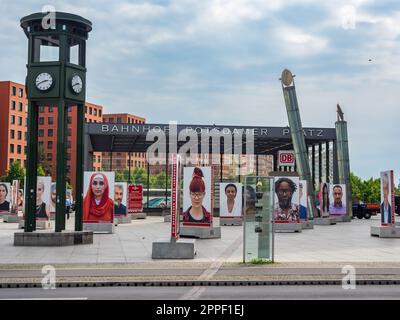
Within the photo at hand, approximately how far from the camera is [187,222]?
2798 cm

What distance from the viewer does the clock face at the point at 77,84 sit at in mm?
22484

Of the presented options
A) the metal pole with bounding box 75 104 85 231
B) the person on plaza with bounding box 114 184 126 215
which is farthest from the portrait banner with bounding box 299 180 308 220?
the metal pole with bounding box 75 104 85 231

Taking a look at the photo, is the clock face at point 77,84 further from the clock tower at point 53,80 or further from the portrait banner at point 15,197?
the portrait banner at point 15,197

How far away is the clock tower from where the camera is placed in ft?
72.4

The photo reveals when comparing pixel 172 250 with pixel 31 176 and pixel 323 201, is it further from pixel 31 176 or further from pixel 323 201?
pixel 323 201

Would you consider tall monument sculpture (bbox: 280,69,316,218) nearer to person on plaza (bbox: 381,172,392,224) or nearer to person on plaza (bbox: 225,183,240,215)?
person on plaza (bbox: 225,183,240,215)

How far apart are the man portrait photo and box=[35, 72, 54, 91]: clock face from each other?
27.9m

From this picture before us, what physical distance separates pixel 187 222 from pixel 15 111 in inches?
4086

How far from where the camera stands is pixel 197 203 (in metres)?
28.0

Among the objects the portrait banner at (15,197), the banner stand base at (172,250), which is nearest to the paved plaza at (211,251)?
the banner stand base at (172,250)

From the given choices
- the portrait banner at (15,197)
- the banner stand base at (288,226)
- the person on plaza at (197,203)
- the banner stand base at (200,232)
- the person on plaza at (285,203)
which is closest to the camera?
the banner stand base at (200,232)

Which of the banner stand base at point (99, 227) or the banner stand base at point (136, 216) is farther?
the banner stand base at point (136, 216)

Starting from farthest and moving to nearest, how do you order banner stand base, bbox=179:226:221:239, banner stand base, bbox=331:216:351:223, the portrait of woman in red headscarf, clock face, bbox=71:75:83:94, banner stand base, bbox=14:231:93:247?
banner stand base, bbox=331:216:351:223, the portrait of woman in red headscarf, banner stand base, bbox=179:226:221:239, clock face, bbox=71:75:83:94, banner stand base, bbox=14:231:93:247

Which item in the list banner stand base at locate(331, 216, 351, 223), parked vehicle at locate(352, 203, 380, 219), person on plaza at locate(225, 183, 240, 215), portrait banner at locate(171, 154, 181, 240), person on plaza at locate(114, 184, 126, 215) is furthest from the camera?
parked vehicle at locate(352, 203, 380, 219)
